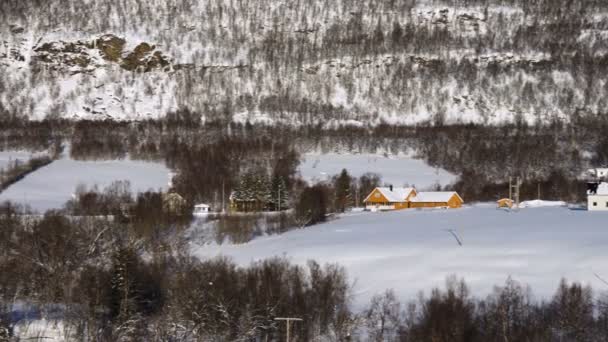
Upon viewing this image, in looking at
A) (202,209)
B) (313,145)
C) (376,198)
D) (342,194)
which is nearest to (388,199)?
(376,198)

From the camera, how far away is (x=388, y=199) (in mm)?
65125

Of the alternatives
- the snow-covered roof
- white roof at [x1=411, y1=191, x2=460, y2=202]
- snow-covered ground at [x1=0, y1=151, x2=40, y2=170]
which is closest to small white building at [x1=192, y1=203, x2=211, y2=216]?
white roof at [x1=411, y1=191, x2=460, y2=202]

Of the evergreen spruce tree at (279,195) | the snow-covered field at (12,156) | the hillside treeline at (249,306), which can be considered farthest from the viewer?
the snow-covered field at (12,156)

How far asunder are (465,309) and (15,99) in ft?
328

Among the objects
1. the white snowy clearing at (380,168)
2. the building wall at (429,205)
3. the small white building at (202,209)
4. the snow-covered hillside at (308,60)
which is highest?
the snow-covered hillside at (308,60)

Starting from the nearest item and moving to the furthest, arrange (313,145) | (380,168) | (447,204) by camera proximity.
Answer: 1. (447,204)
2. (380,168)
3. (313,145)

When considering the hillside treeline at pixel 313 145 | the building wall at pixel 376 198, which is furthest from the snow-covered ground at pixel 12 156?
the building wall at pixel 376 198

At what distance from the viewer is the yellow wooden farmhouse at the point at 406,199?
214 ft

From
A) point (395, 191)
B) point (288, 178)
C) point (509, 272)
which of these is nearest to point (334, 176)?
point (288, 178)

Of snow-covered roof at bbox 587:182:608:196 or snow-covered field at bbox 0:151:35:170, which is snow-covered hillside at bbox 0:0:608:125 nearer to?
snow-covered field at bbox 0:151:35:170

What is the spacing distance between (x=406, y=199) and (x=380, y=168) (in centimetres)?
2459

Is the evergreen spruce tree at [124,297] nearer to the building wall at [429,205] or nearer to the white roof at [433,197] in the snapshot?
the building wall at [429,205]

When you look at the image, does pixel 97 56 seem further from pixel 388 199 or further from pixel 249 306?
pixel 249 306

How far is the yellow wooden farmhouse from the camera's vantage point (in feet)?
214
